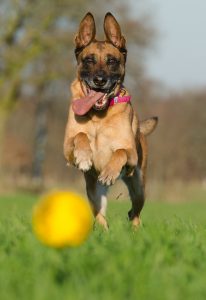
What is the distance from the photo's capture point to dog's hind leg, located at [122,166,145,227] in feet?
27.5

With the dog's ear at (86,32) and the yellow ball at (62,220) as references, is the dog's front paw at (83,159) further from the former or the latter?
the yellow ball at (62,220)

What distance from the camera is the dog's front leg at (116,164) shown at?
7035 millimetres

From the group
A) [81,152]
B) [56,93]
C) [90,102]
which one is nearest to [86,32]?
[90,102]

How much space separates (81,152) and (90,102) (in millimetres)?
638

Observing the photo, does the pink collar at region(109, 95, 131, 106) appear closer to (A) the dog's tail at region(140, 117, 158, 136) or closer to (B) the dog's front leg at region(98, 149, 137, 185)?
(B) the dog's front leg at region(98, 149, 137, 185)

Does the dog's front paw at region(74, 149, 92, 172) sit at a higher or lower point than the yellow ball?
higher

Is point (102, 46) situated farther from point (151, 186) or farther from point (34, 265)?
point (151, 186)

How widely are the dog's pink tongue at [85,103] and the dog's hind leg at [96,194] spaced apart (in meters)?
0.84

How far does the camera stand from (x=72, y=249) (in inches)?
146

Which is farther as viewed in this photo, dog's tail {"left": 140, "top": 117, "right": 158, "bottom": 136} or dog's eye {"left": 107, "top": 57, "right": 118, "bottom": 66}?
dog's tail {"left": 140, "top": 117, "right": 158, "bottom": 136}

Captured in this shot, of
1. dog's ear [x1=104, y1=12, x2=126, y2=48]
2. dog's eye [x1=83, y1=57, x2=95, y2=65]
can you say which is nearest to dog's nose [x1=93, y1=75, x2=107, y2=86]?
dog's eye [x1=83, y1=57, x2=95, y2=65]

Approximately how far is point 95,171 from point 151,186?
3306cm

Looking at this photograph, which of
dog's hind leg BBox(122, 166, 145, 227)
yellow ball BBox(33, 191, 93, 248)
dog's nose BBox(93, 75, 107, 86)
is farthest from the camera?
dog's hind leg BBox(122, 166, 145, 227)

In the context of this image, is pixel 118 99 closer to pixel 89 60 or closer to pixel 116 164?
pixel 89 60
